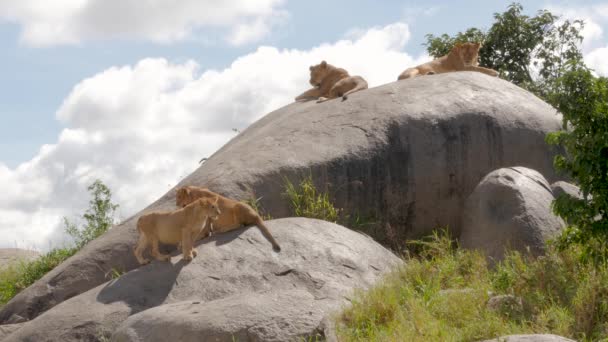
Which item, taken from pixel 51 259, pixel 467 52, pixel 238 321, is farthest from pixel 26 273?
pixel 467 52

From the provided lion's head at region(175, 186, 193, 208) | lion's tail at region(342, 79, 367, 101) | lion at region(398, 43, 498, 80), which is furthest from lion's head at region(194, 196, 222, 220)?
lion at region(398, 43, 498, 80)

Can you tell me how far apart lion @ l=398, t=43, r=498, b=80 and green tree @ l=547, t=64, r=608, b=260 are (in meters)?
6.10

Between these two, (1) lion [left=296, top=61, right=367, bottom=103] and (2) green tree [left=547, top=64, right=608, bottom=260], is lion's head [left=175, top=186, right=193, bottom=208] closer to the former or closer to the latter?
(2) green tree [left=547, top=64, right=608, bottom=260]

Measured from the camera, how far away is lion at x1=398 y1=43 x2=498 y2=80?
14938 millimetres

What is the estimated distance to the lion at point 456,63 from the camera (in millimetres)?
14938

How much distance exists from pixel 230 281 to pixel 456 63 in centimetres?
776

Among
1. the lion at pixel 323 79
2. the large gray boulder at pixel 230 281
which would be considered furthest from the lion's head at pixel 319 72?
the large gray boulder at pixel 230 281

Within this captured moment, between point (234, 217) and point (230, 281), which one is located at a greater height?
point (234, 217)

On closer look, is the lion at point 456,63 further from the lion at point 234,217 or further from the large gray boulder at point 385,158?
the lion at point 234,217

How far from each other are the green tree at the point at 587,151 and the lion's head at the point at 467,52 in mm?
A: 6175

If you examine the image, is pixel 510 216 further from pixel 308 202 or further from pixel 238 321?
pixel 238 321

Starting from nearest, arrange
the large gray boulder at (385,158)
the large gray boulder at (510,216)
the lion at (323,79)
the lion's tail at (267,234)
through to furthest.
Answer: the lion's tail at (267,234) → the large gray boulder at (510,216) → the large gray boulder at (385,158) → the lion at (323,79)

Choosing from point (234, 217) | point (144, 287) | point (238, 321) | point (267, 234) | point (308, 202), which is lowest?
point (238, 321)

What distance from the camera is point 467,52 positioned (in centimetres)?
1502
